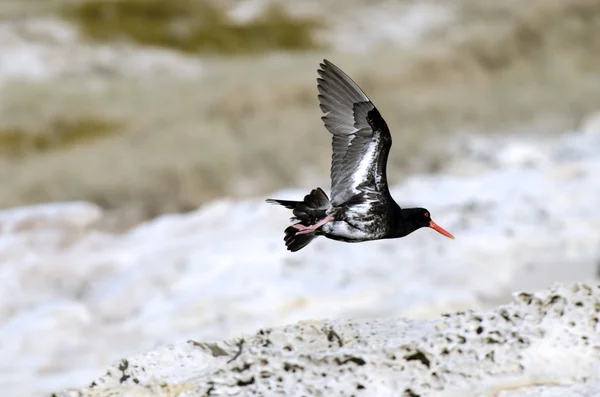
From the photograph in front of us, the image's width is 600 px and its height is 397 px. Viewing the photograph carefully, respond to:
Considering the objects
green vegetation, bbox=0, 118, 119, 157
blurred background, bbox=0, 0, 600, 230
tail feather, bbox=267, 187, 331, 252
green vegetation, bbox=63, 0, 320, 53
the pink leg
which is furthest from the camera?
green vegetation, bbox=63, 0, 320, 53

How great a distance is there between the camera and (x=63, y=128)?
29344 millimetres

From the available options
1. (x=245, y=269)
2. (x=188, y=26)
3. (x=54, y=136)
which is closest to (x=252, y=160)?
(x=54, y=136)

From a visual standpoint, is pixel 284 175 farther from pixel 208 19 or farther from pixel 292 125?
pixel 208 19

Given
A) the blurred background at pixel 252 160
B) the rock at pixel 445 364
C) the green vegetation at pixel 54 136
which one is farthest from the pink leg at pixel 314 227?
the green vegetation at pixel 54 136

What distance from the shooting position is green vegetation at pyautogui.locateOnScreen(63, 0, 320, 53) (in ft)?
127

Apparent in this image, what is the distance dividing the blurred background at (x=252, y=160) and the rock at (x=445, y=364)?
7.29 metres

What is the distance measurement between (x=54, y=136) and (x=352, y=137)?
21.0 m

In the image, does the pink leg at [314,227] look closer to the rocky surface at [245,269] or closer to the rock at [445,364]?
the rock at [445,364]

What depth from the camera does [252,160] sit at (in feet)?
88.0

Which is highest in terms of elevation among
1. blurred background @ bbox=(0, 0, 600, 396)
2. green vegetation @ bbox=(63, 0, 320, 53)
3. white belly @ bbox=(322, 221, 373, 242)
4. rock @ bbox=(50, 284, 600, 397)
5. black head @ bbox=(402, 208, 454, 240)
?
green vegetation @ bbox=(63, 0, 320, 53)

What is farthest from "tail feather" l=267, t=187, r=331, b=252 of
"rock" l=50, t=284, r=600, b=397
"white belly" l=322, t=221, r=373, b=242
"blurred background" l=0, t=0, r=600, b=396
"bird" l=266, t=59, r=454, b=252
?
"blurred background" l=0, t=0, r=600, b=396

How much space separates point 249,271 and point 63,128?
1437cm

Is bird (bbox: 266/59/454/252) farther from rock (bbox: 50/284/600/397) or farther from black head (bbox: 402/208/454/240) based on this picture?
A: rock (bbox: 50/284/600/397)

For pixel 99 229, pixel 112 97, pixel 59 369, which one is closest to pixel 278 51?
pixel 112 97
